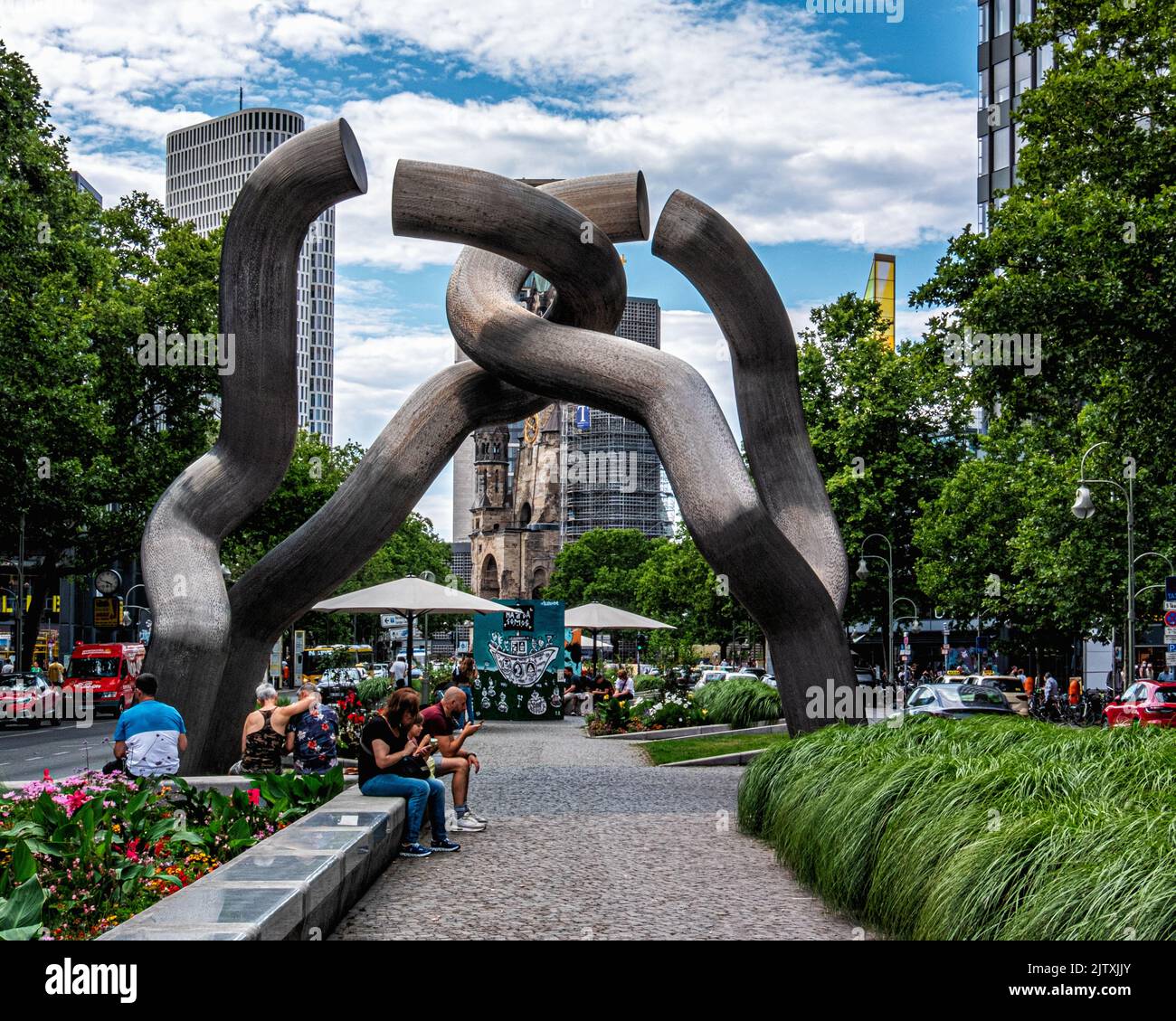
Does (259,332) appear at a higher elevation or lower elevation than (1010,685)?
higher

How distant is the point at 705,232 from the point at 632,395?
2.14 meters

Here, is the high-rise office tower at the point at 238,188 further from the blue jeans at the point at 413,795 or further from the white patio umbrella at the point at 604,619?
the blue jeans at the point at 413,795

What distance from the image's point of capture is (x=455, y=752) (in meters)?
12.5

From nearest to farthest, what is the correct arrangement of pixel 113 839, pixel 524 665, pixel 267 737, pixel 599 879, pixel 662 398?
pixel 113 839 < pixel 599 879 < pixel 267 737 < pixel 662 398 < pixel 524 665

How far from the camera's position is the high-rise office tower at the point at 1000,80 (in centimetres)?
6606

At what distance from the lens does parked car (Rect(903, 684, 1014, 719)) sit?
2528cm

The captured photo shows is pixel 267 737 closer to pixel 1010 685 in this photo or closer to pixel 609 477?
pixel 1010 685

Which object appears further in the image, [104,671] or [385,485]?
[104,671]

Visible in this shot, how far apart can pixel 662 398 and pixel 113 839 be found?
8.53 meters

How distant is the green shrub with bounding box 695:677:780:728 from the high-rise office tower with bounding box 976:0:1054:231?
143 ft

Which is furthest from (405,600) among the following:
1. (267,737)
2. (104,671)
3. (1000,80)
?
(1000,80)

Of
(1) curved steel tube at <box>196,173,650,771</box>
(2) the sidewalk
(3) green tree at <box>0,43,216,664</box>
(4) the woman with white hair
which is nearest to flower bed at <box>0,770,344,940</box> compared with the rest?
(2) the sidewalk

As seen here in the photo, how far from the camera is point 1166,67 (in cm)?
2284
